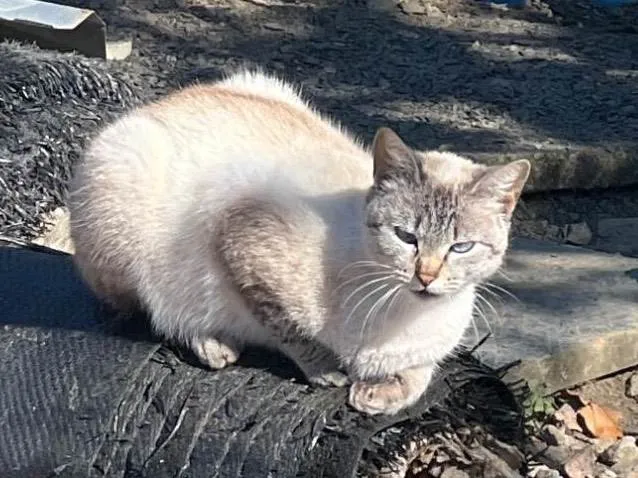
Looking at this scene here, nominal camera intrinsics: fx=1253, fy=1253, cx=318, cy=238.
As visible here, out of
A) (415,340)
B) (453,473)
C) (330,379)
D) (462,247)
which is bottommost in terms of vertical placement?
(453,473)

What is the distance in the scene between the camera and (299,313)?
240cm

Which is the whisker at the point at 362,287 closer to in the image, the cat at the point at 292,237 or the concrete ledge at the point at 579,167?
the cat at the point at 292,237

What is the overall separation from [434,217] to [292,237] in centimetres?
31

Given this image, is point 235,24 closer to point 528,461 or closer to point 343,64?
point 343,64

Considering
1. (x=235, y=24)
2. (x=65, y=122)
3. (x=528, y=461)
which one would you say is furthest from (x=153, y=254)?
(x=235, y=24)

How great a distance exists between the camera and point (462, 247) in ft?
7.39

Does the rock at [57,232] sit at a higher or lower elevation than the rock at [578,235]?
lower

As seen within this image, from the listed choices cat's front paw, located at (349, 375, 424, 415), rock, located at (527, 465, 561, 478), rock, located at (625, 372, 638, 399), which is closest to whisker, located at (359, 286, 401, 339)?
cat's front paw, located at (349, 375, 424, 415)

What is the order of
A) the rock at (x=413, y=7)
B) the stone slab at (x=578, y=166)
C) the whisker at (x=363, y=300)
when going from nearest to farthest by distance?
the whisker at (x=363, y=300)
the stone slab at (x=578, y=166)
the rock at (x=413, y=7)

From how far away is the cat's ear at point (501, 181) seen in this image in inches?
89.1

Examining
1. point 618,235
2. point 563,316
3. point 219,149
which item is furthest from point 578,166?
point 219,149

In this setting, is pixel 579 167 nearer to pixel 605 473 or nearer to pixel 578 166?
pixel 578 166

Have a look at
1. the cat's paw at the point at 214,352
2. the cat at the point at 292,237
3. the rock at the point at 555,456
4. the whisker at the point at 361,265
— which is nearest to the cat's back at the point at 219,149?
the cat at the point at 292,237

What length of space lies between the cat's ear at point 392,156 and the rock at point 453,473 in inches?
28.7
